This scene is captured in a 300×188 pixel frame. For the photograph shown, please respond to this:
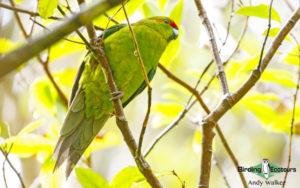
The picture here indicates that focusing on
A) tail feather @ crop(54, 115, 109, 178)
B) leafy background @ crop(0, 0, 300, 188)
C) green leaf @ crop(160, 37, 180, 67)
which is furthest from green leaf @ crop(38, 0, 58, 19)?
green leaf @ crop(160, 37, 180, 67)

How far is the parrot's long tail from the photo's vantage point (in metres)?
1.89

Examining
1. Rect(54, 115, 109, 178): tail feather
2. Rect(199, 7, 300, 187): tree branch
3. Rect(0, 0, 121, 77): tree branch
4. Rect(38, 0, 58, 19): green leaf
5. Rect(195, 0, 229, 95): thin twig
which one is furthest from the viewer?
Rect(54, 115, 109, 178): tail feather

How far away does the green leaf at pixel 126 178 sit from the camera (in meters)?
1.51

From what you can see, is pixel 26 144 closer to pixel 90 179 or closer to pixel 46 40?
pixel 90 179

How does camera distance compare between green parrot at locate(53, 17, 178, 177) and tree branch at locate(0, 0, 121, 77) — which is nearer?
tree branch at locate(0, 0, 121, 77)

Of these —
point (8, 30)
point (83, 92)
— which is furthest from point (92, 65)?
point (8, 30)

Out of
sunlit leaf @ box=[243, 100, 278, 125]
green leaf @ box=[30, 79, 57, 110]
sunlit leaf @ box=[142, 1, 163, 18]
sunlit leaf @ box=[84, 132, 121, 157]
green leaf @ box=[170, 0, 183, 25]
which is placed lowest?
sunlit leaf @ box=[84, 132, 121, 157]

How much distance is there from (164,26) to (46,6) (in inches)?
42.0

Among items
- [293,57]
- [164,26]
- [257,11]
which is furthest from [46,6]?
[293,57]

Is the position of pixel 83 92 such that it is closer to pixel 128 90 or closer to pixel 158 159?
pixel 128 90

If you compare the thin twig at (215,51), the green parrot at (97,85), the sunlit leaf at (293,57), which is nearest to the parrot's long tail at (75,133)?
the green parrot at (97,85)

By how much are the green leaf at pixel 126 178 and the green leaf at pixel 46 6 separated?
719 millimetres

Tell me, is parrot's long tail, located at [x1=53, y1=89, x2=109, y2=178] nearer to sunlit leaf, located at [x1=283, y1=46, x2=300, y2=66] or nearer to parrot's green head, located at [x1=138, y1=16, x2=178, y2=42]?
parrot's green head, located at [x1=138, y1=16, x2=178, y2=42]

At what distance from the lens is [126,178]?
4.96ft
